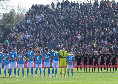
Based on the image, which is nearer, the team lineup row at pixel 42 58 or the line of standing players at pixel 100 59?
the team lineup row at pixel 42 58

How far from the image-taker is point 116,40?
5534 cm

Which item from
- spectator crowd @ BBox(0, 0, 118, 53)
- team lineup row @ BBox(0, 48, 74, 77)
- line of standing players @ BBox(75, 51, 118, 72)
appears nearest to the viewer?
team lineup row @ BBox(0, 48, 74, 77)

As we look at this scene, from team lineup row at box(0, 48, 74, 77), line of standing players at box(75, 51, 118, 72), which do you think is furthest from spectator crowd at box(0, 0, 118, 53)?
team lineup row at box(0, 48, 74, 77)

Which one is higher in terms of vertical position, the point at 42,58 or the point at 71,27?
the point at 71,27

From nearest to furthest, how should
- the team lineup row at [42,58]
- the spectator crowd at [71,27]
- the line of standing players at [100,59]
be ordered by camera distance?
the team lineup row at [42,58] → the line of standing players at [100,59] → the spectator crowd at [71,27]

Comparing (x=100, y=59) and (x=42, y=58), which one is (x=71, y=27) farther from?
(x=42, y=58)

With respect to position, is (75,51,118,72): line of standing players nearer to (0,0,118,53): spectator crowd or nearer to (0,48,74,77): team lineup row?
(0,0,118,53): spectator crowd

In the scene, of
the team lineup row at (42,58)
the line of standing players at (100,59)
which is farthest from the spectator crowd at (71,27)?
the team lineup row at (42,58)

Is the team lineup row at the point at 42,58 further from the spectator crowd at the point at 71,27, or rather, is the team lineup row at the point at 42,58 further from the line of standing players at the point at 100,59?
the spectator crowd at the point at 71,27

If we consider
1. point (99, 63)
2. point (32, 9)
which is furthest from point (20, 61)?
point (32, 9)

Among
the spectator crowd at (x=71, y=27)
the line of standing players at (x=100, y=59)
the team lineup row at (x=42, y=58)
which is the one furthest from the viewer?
the spectator crowd at (x=71, y=27)

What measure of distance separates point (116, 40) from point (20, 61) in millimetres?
17452

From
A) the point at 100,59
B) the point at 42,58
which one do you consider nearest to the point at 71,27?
the point at 100,59

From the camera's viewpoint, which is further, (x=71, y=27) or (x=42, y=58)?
(x=71, y=27)
